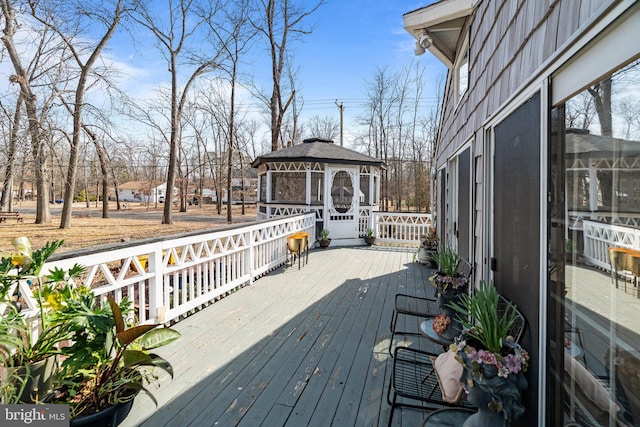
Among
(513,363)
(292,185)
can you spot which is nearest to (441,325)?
(513,363)

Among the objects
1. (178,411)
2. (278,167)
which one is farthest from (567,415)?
(278,167)

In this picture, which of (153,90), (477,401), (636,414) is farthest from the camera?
(153,90)

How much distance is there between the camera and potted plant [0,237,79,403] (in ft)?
5.17

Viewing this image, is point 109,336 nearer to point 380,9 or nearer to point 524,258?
point 524,258

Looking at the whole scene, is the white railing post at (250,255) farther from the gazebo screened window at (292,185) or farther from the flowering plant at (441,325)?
the gazebo screened window at (292,185)

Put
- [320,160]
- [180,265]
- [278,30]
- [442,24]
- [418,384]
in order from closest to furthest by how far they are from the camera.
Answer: [418,384], [180,265], [442,24], [320,160], [278,30]

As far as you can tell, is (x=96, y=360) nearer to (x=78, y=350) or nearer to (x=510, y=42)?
(x=78, y=350)

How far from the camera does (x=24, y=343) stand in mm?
1766

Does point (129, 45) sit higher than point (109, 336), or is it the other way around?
point (129, 45)

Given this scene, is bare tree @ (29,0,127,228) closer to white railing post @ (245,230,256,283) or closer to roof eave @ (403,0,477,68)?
white railing post @ (245,230,256,283)

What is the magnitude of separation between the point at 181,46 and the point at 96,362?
17.6 metres

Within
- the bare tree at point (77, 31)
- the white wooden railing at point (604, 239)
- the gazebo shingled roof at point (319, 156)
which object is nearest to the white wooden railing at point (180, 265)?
the white wooden railing at point (604, 239)

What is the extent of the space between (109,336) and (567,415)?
2199 millimetres

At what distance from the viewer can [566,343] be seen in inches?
53.7
